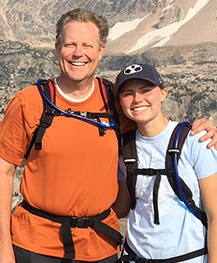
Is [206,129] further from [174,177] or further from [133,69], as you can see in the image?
[133,69]

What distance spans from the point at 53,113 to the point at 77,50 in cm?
59

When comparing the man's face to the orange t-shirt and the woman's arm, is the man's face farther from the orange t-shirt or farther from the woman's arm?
the woman's arm

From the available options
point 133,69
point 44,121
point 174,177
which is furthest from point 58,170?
point 133,69

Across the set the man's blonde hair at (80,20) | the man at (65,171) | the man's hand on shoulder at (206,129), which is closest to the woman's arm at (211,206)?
the man's hand on shoulder at (206,129)

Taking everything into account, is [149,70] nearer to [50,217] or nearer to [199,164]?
[199,164]

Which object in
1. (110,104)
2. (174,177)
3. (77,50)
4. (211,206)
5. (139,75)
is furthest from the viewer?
(110,104)

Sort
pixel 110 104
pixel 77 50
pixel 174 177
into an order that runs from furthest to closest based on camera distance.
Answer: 1. pixel 110 104
2. pixel 77 50
3. pixel 174 177

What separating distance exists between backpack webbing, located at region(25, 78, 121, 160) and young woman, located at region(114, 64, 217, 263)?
0.20 metres

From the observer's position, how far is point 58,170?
356 cm

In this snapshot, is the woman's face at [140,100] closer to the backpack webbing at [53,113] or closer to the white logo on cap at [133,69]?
the white logo on cap at [133,69]

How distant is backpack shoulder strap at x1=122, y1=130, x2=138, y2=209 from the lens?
11.9 ft

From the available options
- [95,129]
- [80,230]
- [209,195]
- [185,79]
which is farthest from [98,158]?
[185,79]

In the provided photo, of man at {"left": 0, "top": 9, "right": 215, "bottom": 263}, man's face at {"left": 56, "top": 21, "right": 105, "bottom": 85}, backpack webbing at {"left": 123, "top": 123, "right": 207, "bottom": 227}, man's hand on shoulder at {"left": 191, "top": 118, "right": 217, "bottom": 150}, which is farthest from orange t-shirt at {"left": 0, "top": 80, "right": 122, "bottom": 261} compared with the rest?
man's hand on shoulder at {"left": 191, "top": 118, "right": 217, "bottom": 150}

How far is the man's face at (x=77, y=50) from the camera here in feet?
12.2
